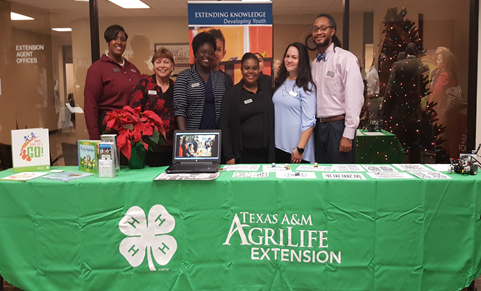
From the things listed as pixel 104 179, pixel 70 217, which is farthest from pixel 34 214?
pixel 104 179

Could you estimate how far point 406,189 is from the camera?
7.01ft

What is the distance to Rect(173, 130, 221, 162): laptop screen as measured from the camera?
8.28 feet

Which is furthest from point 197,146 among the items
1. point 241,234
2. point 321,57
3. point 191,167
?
point 321,57

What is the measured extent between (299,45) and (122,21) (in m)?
2.26

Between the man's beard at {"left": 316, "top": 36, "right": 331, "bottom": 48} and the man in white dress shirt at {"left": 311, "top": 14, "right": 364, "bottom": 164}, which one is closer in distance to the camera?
the man in white dress shirt at {"left": 311, "top": 14, "right": 364, "bottom": 164}

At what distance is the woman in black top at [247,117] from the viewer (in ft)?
9.32

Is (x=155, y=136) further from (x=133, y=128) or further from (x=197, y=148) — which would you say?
(x=197, y=148)

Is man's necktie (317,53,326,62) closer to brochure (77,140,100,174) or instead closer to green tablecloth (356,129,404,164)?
green tablecloth (356,129,404,164)

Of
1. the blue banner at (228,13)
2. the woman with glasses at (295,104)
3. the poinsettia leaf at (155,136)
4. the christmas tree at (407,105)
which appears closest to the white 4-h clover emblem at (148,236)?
the poinsettia leaf at (155,136)

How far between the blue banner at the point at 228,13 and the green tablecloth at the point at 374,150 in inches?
71.2

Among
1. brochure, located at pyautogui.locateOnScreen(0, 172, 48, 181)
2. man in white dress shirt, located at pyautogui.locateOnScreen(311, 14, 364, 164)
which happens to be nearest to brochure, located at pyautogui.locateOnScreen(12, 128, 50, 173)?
brochure, located at pyautogui.locateOnScreen(0, 172, 48, 181)

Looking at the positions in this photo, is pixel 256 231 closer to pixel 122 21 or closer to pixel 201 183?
pixel 201 183

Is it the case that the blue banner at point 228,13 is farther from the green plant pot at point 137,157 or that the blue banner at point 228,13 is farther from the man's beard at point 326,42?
the green plant pot at point 137,157

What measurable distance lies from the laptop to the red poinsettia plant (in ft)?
0.58
